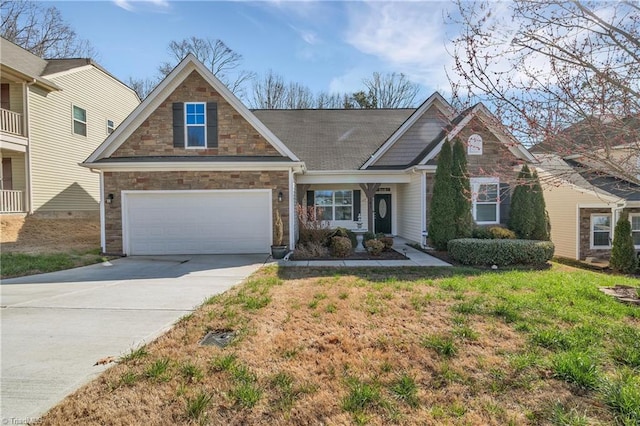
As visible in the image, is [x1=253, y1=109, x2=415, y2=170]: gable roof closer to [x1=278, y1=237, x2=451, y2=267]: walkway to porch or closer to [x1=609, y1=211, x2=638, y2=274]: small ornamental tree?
[x1=278, y1=237, x2=451, y2=267]: walkway to porch

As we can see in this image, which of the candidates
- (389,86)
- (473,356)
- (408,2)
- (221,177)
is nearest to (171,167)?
A: (221,177)

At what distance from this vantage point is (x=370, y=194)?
561 inches

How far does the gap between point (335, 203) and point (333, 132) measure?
12.5ft

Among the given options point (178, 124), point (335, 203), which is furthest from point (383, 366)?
point (335, 203)

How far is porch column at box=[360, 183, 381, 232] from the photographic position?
1409cm

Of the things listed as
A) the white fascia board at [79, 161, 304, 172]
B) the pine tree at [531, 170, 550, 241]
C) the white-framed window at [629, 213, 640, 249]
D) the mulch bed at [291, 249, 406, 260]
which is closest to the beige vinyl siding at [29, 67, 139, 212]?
the white fascia board at [79, 161, 304, 172]

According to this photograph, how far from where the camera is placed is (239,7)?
10344mm

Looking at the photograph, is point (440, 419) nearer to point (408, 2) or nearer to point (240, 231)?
point (408, 2)

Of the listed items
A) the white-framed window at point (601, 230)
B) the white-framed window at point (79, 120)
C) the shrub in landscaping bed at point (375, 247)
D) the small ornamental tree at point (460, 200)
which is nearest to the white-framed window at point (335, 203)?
the shrub in landscaping bed at point (375, 247)

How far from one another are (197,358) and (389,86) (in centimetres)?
3284

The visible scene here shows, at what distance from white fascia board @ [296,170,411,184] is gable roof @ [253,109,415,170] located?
0.37 m

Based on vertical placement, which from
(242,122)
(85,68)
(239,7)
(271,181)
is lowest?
(271,181)

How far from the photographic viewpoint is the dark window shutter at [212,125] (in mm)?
11375

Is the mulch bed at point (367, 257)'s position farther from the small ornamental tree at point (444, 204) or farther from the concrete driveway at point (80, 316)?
the concrete driveway at point (80, 316)
